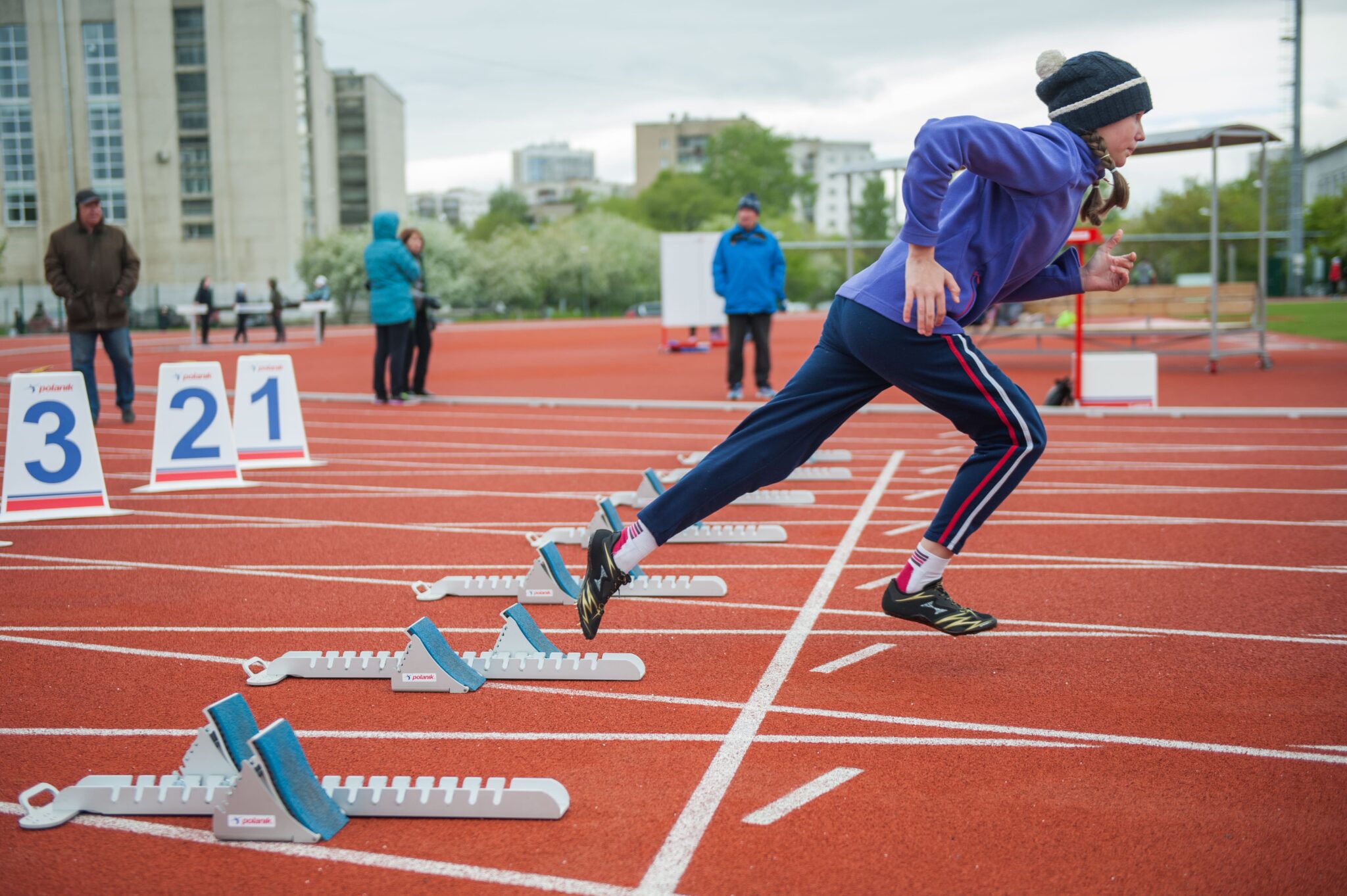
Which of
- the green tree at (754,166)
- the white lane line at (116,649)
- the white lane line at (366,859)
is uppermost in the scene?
the green tree at (754,166)

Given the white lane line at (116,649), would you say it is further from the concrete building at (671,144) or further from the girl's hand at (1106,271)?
the concrete building at (671,144)

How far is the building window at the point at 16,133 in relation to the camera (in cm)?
6044

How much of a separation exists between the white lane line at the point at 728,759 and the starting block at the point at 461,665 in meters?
0.45

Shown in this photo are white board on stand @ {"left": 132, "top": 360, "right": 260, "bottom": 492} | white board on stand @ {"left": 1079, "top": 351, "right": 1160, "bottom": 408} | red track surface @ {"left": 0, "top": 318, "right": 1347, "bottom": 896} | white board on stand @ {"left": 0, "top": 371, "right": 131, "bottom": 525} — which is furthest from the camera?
white board on stand @ {"left": 1079, "top": 351, "right": 1160, "bottom": 408}

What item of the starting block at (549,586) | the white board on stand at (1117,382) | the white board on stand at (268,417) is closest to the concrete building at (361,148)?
the white board on stand at (1117,382)

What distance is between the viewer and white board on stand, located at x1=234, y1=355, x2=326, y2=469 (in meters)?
9.04

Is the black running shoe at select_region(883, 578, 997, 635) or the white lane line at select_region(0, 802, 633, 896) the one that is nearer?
the white lane line at select_region(0, 802, 633, 896)

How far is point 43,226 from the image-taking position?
62156 mm

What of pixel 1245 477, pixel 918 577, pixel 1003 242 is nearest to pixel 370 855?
pixel 918 577

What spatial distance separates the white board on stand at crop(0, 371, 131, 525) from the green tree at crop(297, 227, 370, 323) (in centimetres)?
5311

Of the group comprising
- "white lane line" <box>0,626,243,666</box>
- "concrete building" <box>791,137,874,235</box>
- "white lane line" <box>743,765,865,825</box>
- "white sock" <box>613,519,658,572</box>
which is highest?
"concrete building" <box>791,137,874,235</box>

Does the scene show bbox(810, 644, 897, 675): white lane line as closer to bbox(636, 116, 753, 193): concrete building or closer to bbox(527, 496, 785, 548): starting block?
bbox(527, 496, 785, 548): starting block

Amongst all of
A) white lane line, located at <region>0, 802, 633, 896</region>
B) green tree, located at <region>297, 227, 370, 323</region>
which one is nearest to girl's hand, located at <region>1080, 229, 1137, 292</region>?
white lane line, located at <region>0, 802, 633, 896</region>

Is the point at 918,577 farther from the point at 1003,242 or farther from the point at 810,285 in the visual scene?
the point at 810,285
